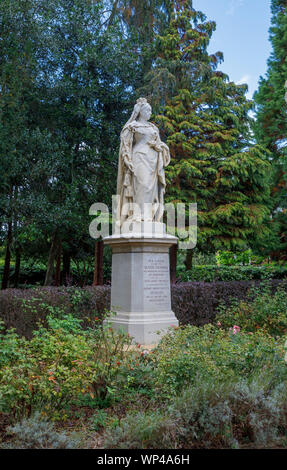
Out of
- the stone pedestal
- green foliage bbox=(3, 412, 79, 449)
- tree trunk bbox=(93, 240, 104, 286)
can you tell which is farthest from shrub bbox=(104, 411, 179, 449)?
tree trunk bbox=(93, 240, 104, 286)

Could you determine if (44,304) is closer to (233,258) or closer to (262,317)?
(262,317)

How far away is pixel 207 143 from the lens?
13.1 metres

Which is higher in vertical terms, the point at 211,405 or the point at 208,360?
the point at 208,360

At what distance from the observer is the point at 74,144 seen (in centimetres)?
1374

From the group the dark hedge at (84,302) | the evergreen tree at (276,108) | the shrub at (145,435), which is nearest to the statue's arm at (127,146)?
the dark hedge at (84,302)

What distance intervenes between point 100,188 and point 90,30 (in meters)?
5.14

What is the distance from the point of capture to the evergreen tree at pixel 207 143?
12883mm

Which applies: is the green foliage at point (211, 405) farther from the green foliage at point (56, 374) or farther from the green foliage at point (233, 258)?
the green foliage at point (233, 258)

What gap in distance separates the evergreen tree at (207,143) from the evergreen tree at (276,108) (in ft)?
11.2

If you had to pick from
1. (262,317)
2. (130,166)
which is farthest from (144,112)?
(262,317)

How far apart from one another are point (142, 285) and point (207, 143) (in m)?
7.61

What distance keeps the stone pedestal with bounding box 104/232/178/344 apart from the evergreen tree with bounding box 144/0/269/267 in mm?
5741

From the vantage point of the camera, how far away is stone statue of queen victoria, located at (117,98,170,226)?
7.36m
